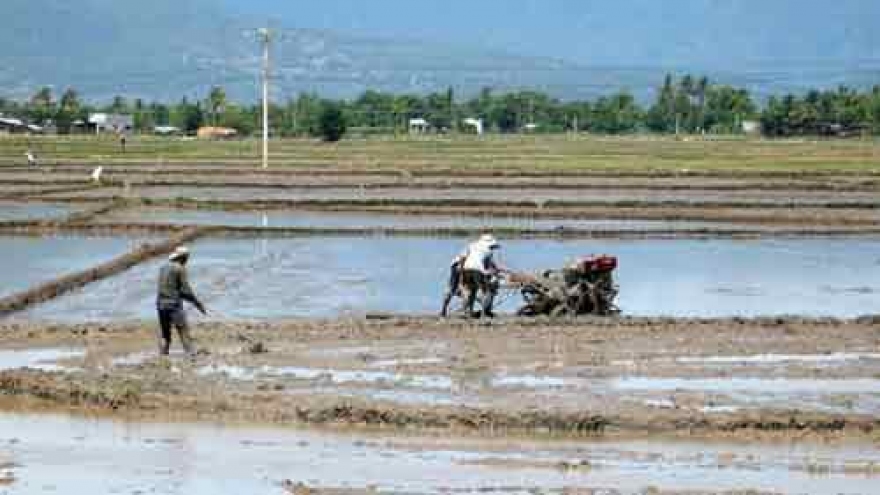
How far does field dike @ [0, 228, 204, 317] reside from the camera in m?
19.7

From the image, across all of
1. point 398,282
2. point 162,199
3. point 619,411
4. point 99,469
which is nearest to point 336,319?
point 398,282

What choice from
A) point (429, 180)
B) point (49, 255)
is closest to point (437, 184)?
point (429, 180)

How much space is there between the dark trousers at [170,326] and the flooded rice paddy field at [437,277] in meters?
3.02

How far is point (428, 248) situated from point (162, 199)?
1161 cm

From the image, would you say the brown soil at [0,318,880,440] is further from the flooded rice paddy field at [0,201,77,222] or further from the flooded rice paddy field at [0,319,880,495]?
the flooded rice paddy field at [0,201,77,222]

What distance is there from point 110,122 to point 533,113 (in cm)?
3246

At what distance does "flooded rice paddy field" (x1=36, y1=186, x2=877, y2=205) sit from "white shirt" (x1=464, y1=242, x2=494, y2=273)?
18052 millimetres

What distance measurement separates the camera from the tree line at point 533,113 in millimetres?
108375

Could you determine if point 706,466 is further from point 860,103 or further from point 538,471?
point 860,103

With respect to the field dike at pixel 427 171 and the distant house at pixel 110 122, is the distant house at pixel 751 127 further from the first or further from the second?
the field dike at pixel 427 171

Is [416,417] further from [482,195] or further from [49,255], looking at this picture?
[482,195]

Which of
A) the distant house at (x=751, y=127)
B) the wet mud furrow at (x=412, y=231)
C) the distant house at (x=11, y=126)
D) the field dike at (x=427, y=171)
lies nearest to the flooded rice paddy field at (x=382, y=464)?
the wet mud furrow at (x=412, y=231)

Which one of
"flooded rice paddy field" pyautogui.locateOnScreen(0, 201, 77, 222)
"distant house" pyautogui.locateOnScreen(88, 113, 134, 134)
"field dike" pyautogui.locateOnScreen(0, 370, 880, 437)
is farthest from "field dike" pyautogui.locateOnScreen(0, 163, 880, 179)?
"distant house" pyautogui.locateOnScreen(88, 113, 134, 134)

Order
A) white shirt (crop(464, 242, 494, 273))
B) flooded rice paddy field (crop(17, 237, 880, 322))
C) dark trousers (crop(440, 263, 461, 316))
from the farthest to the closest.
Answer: flooded rice paddy field (crop(17, 237, 880, 322)) < dark trousers (crop(440, 263, 461, 316)) < white shirt (crop(464, 242, 494, 273))
